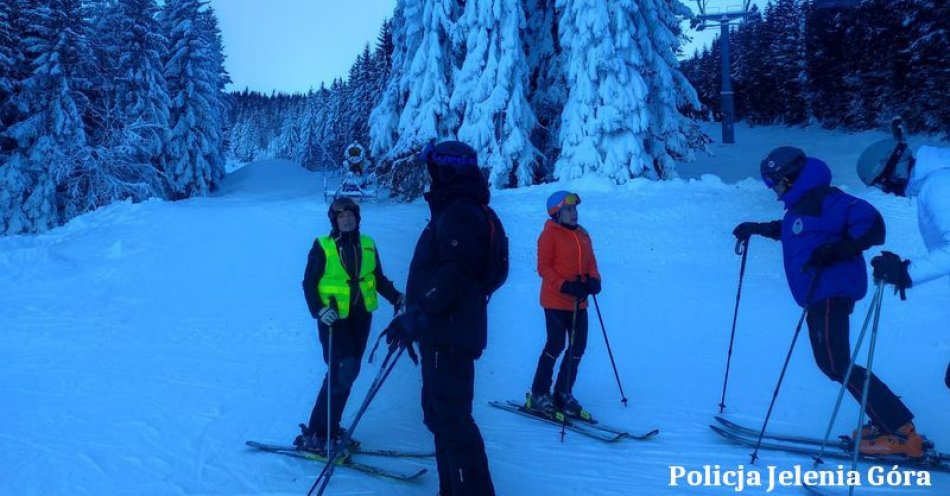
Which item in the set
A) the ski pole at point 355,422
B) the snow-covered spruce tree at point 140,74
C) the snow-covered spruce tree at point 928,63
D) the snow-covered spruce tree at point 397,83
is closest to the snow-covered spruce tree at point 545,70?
the snow-covered spruce tree at point 397,83

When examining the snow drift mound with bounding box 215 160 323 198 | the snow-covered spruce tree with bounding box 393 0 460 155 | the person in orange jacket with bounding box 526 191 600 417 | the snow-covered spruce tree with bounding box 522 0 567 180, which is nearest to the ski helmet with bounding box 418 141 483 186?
the person in orange jacket with bounding box 526 191 600 417

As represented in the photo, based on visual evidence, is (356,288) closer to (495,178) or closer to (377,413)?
(377,413)

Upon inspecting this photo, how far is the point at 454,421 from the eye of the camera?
342cm

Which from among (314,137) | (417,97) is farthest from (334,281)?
(314,137)

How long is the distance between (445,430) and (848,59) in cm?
4477

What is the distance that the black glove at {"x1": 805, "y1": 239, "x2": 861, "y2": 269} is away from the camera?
4.12 metres

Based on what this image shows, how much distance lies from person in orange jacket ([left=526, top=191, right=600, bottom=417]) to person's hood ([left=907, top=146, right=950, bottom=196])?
2.28 m

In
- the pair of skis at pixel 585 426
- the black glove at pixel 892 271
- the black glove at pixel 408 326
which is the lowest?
the pair of skis at pixel 585 426

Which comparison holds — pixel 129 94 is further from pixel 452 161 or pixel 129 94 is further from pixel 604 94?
pixel 452 161

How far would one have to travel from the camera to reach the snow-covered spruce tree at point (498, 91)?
19656mm

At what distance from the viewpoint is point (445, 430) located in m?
3.43

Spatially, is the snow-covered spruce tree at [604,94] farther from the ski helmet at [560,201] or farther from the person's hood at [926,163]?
the person's hood at [926,163]

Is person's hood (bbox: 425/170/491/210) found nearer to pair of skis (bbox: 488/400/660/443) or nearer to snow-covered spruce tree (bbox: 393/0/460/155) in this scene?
pair of skis (bbox: 488/400/660/443)

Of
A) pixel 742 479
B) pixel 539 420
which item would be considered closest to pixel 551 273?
pixel 539 420
